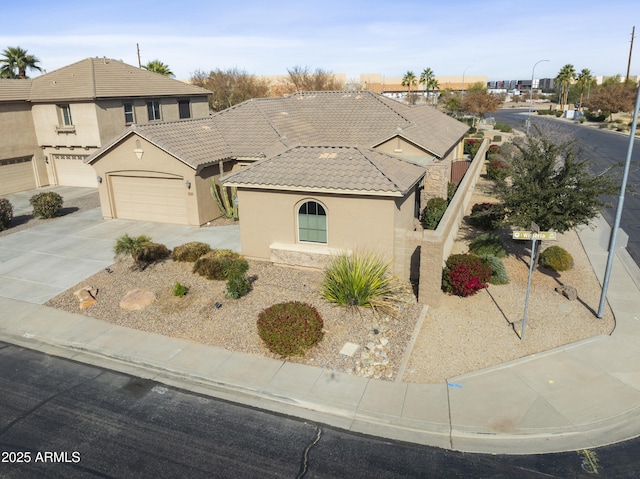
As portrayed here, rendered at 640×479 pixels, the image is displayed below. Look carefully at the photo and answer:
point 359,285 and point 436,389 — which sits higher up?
point 359,285

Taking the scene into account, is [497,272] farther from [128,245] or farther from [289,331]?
[128,245]

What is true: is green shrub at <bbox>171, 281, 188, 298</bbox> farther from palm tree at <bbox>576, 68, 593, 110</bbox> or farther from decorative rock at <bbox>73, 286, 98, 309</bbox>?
palm tree at <bbox>576, 68, 593, 110</bbox>

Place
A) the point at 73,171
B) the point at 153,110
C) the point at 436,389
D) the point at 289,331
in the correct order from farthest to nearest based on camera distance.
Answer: the point at 153,110 < the point at 73,171 < the point at 289,331 < the point at 436,389

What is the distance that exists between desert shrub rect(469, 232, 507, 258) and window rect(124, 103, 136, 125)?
23.6 m

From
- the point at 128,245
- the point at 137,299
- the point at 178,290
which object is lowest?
the point at 137,299

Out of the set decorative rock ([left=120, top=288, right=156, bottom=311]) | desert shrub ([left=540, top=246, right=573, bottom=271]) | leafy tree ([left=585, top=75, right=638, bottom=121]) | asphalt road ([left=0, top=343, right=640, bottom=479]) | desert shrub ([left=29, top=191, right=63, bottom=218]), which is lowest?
asphalt road ([left=0, top=343, right=640, bottom=479])

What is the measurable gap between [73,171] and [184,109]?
31.0ft

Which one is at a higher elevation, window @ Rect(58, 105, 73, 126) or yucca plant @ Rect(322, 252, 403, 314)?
window @ Rect(58, 105, 73, 126)

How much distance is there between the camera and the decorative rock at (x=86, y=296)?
1465 cm

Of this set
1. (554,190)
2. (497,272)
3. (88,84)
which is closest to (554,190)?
(554,190)

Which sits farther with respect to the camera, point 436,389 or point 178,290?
point 178,290

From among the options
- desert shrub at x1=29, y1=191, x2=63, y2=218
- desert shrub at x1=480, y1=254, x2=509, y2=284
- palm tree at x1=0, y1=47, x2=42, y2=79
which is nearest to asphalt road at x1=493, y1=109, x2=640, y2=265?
desert shrub at x1=480, y1=254, x2=509, y2=284

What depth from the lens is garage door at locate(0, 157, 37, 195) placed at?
2983 cm

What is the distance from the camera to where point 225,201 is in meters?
22.8
